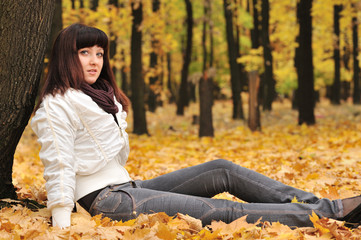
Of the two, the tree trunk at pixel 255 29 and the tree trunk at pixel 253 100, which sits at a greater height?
the tree trunk at pixel 255 29

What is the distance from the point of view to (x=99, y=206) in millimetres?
2723

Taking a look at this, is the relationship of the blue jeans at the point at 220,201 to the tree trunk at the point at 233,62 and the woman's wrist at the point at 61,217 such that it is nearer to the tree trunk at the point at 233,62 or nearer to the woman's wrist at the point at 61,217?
the woman's wrist at the point at 61,217

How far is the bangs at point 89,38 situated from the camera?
2.88m

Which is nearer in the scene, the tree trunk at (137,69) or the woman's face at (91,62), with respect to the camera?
the woman's face at (91,62)

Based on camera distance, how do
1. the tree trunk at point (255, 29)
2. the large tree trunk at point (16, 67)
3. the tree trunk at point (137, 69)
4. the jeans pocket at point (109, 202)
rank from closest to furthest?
the jeans pocket at point (109, 202)
the large tree trunk at point (16, 67)
the tree trunk at point (137, 69)
the tree trunk at point (255, 29)

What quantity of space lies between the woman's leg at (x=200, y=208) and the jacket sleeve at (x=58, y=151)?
269 millimetres

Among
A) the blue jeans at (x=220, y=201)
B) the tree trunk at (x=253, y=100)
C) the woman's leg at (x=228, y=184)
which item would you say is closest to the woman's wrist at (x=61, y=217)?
the blue jeans at (x=220, y=201)

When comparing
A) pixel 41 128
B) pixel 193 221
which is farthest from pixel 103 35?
pixel 193 221

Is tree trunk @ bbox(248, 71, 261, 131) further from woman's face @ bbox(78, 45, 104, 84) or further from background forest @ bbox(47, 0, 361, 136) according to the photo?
woman's face @ bbox(78, 45, 104, 84)

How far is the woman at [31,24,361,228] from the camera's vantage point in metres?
2.58

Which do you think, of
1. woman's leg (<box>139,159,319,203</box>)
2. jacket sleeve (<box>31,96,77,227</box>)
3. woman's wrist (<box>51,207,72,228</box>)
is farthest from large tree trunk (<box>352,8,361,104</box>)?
woman's wrist (<box>51,207,72,228</box>)

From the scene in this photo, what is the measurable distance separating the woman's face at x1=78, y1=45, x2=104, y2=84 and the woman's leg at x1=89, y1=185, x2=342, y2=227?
859 mm

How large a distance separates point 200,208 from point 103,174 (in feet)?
2.41

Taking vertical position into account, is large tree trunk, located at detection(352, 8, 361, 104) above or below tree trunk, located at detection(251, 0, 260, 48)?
below
